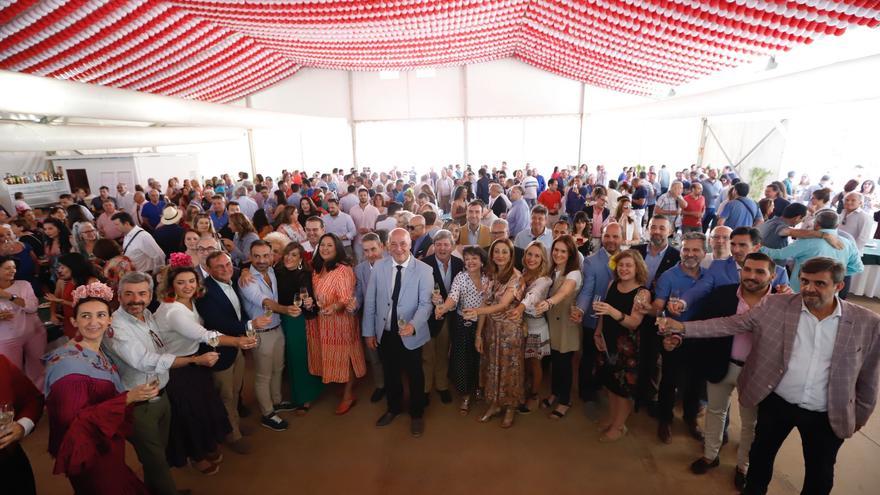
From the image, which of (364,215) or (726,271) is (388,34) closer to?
Result: (364,215)

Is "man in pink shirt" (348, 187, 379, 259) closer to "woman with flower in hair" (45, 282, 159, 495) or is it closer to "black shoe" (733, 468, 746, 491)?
"woman with flower in hair" (45, 282, 159, 495)

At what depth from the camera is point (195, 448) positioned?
9.44ft

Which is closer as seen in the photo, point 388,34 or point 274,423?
point 274,423

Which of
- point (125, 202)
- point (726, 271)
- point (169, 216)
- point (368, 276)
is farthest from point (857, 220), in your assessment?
point (125, 202)

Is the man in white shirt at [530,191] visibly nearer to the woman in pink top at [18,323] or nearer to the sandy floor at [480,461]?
the sandy floor at [480,461]

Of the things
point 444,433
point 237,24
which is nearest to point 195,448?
point 444,433

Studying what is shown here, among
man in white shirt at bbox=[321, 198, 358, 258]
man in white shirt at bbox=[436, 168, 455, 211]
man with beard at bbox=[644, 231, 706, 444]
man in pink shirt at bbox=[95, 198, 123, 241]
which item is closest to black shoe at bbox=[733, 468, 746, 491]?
man with beard at bbox=[644, 231, 706, 444]

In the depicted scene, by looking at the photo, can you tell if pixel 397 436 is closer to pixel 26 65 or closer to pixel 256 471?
pixel 256 471

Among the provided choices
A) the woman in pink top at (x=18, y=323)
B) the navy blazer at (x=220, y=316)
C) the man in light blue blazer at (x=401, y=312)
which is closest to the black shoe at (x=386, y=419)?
the man in light blue blazer at (x=401, y=312)

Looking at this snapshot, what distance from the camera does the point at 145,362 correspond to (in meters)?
2.33

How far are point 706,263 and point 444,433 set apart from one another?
100 inches

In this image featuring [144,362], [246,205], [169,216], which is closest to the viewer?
[144,362]

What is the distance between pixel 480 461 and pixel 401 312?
1.29 m

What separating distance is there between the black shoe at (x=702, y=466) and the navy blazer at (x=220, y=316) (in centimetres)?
346
